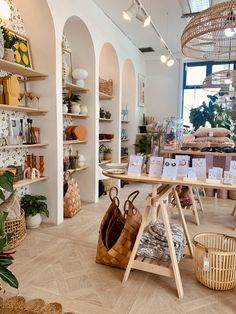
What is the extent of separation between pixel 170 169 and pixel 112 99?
3561 mm

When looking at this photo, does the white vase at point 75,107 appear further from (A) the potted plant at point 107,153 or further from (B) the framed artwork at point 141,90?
(B) the framed artwork at point 141,90

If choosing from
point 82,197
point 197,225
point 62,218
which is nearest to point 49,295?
point 62,218

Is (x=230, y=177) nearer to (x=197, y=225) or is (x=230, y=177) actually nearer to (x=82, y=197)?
(x=197, y=225)

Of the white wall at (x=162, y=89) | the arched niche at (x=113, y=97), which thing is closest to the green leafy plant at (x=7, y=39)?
the arched niche at (x=113, y=97)

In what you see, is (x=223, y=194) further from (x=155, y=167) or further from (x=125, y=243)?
(x=155, y=167)

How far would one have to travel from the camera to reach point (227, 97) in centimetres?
564

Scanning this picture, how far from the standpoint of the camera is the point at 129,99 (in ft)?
20.7

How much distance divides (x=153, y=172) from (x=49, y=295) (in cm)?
122

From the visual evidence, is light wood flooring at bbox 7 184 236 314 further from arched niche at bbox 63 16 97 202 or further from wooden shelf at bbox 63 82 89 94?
wooden shelf at bbox 63 82 89 94

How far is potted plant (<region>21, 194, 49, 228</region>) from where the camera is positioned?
3158mm

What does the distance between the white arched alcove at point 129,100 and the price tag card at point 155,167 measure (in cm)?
427

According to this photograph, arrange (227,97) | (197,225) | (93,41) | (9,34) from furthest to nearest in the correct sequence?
(227,97)
(93,41)
(197,225)
(9,34)

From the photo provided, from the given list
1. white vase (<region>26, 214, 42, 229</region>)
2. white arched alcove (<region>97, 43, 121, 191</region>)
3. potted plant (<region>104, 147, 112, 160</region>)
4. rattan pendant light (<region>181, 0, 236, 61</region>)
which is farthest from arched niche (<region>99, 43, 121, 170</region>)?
rattan pendant light (<region>181, 0, 236, 61</region>)

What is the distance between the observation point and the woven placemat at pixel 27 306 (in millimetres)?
1780
